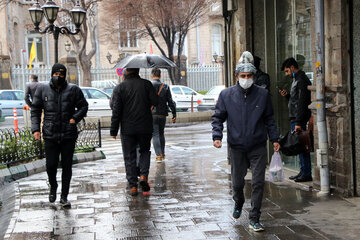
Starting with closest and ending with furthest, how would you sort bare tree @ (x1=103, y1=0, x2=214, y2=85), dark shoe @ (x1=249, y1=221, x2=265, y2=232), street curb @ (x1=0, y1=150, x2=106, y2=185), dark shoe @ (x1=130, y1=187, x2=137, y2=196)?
1. dark shoe @ (x1=249, y1=221, x2=265, y2=232)
2. dark shoe @ (x1=130, y1=187, x2=137, y2=196)
3. street curb @ (x1=0, y1=150, x2=106, y2=185)
4. bare tree @ (x1=103, y1=0, x2=214, y2=85)

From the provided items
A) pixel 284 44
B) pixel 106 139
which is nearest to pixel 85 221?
pixel 284 44

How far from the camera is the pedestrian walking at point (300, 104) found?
8.66m

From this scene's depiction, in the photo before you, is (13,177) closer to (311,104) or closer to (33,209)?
(33,209)

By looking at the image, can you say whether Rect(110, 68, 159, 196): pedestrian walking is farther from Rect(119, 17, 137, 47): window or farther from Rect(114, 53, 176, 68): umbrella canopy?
Rect(119, 17, 137, 47): window

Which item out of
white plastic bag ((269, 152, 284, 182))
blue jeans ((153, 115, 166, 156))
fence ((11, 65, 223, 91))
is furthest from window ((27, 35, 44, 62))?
white plastic bag ((269, 152, 284, 182))

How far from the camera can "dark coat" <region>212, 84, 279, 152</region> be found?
20.3ft

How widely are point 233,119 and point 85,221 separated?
214 cm

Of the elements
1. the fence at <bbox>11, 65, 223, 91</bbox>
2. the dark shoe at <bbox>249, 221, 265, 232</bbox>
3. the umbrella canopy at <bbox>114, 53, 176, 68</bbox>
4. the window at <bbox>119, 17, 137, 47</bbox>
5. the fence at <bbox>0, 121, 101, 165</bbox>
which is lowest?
the dark shoe at <bbox>249, 221, 265, 232</bbox>

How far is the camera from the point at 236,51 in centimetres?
1123

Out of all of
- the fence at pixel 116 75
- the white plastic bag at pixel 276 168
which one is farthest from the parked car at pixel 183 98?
the white plastic bag at pixel 276 168

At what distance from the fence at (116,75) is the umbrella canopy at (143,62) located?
24.3 metres

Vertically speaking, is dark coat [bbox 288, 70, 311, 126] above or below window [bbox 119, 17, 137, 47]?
below

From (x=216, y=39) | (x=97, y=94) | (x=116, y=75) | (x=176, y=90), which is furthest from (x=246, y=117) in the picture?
(x=216, y=39)

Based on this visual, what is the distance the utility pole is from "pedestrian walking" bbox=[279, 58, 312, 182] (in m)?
0.72
